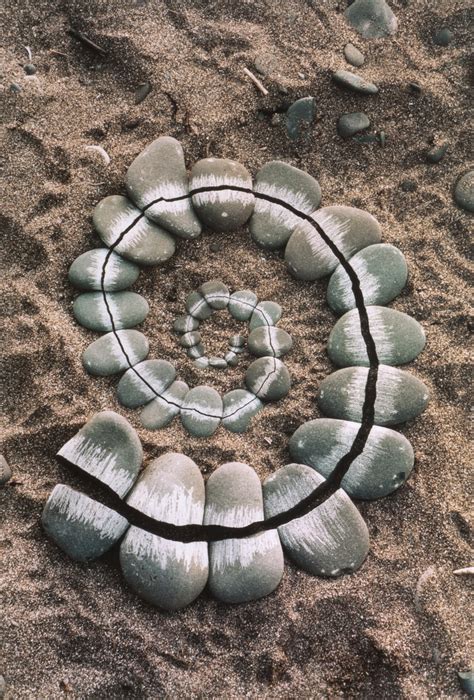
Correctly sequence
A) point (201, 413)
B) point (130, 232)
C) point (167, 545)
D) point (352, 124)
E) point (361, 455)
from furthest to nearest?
1. point (352, 124)
2. point (130, 232)
3. point (201, 413)
4. point (361, 455)
5. point (167, 545)

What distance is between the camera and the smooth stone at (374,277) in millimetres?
2729

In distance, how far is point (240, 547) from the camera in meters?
2.43

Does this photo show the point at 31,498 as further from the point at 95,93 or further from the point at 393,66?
the point at 393,66

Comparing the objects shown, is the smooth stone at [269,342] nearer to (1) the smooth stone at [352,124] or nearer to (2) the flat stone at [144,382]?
Result: (2) the flat stone at [144,382]

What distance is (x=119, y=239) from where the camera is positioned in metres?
2.76

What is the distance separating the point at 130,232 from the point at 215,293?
0.48 m

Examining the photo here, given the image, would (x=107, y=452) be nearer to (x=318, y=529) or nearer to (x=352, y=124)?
(x=318, y=529)

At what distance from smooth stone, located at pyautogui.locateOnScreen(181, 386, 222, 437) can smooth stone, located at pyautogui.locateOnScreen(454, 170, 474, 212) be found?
148cm

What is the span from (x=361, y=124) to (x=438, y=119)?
1.26 feet

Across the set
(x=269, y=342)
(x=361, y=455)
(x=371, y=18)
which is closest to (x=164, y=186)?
(x=269, y=342)

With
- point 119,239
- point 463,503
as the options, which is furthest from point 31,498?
point 463,503

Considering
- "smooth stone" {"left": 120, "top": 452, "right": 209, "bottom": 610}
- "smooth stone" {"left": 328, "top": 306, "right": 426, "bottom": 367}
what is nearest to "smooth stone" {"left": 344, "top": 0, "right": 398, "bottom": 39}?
"smooth stone" {"left": 328, "top": 306, "right": 426, "bottom": 367}

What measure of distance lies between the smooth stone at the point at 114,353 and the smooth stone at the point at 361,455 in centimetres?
80

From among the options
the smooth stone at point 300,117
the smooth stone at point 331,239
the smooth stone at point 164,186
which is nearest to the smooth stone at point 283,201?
the smooth stone at point 331,239
